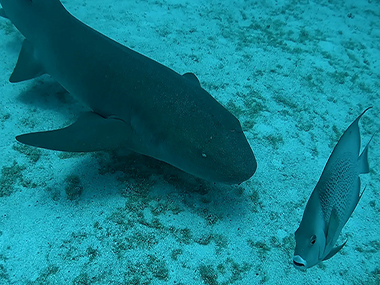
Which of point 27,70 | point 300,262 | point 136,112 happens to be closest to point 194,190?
point 136,112

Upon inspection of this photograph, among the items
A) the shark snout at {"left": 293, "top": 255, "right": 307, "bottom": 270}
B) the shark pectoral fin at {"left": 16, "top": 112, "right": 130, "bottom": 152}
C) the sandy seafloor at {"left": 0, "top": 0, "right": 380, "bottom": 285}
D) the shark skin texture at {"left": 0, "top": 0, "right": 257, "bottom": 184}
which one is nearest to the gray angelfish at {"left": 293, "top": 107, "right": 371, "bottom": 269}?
the shark snout at {"left": 293, "top": 255, "right": 307, "bottom": 270}

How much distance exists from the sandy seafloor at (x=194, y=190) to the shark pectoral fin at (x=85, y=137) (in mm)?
420

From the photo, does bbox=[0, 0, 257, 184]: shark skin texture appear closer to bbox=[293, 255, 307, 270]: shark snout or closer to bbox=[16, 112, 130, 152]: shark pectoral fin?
bbox=[16, 112, 130, 152]: shark pectoral fin

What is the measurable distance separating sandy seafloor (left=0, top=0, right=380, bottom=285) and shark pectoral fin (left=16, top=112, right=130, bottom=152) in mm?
420

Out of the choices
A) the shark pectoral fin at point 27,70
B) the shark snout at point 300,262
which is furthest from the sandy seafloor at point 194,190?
the shark snout at point 300,262

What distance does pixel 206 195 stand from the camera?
308cm

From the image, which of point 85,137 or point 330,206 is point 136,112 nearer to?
point 85,137

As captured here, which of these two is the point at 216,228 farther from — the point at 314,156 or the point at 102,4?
the point at 102,4

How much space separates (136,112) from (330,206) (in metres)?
2.09

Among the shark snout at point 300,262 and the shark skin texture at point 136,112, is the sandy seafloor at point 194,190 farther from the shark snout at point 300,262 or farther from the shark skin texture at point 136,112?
the shark snout at point 300,262

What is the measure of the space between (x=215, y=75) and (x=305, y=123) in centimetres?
158

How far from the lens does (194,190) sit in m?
3.11

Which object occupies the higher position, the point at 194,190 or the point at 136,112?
the point at 136,112

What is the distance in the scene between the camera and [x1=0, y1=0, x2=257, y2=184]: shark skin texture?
271cm
